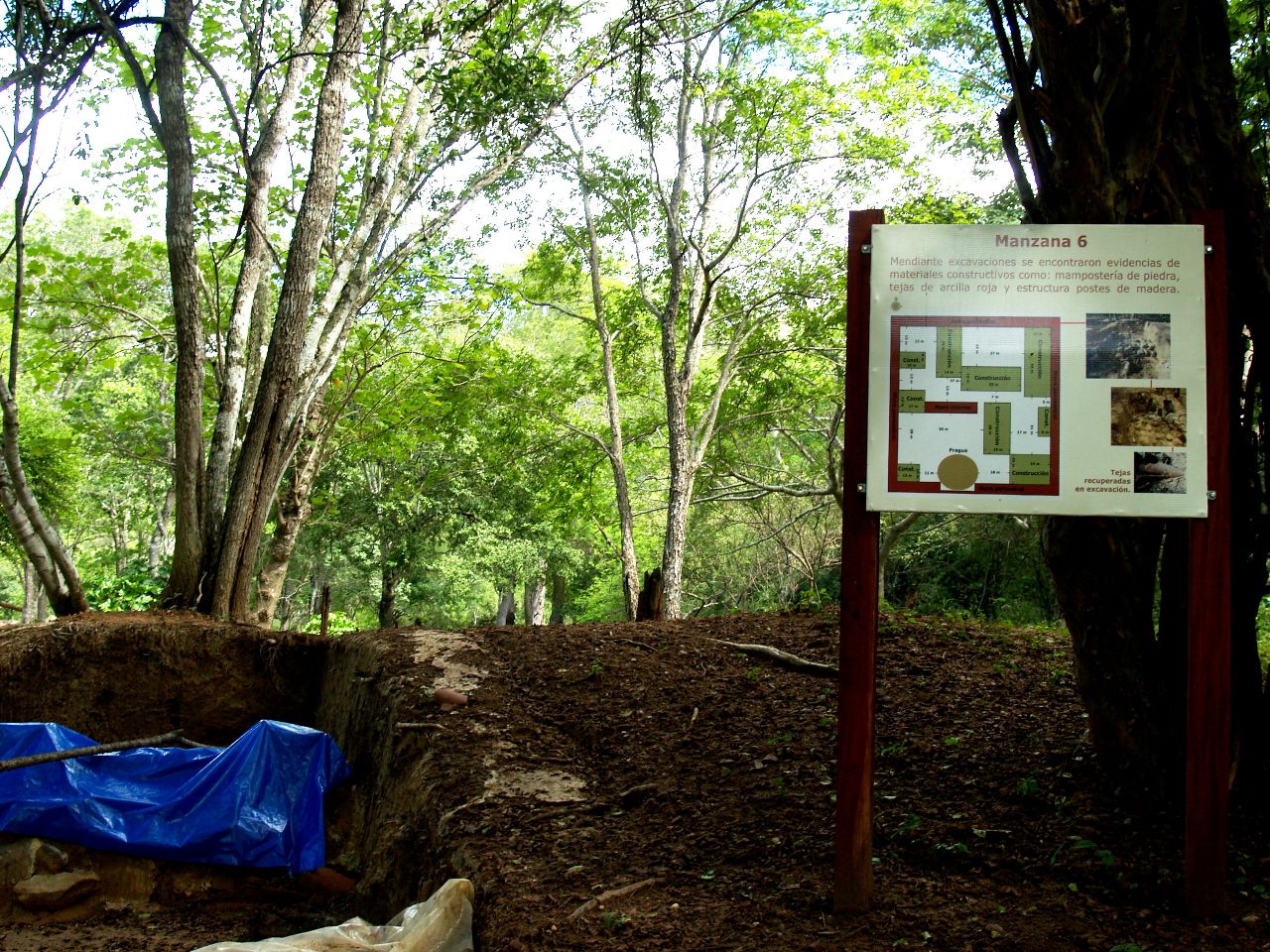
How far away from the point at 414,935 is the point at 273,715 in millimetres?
5051

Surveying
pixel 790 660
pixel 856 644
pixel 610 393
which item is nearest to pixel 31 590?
pixel 610 393

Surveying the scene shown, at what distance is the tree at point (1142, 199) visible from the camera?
330 centimetres

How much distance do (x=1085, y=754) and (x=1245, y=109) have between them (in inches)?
108

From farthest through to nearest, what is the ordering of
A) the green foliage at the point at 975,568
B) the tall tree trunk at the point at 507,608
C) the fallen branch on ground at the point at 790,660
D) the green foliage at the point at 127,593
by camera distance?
1. the tall tree trunk at the point at 507,608
2. the green foliage at the point at 975,568
3. the green foliage at the point at 127,593
4. the fallen branch on ground at the point at 790,660

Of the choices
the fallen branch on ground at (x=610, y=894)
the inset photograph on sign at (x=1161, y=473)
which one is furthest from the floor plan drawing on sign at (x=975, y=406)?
the fallen branch on ground at (x=610, y=894)

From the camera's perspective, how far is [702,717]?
201 inches

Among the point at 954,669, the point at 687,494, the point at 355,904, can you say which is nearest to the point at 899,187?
the point at 687,494

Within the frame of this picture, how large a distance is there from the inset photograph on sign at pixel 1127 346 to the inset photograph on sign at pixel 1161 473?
0.24 metres

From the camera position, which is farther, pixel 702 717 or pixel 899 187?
pixel 899 187

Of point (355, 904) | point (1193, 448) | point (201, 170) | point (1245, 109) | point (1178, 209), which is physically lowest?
point (355, 904)

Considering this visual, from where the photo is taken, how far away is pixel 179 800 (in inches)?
217

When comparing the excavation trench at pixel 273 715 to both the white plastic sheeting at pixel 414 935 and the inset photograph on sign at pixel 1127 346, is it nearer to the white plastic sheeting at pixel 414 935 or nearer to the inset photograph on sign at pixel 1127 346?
the white plastic sheeting at pixel 414 935

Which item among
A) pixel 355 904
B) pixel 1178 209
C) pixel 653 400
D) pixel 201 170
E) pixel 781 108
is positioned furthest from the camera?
pixel 653 400

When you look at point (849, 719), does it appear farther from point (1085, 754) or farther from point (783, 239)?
point (783, 239)
